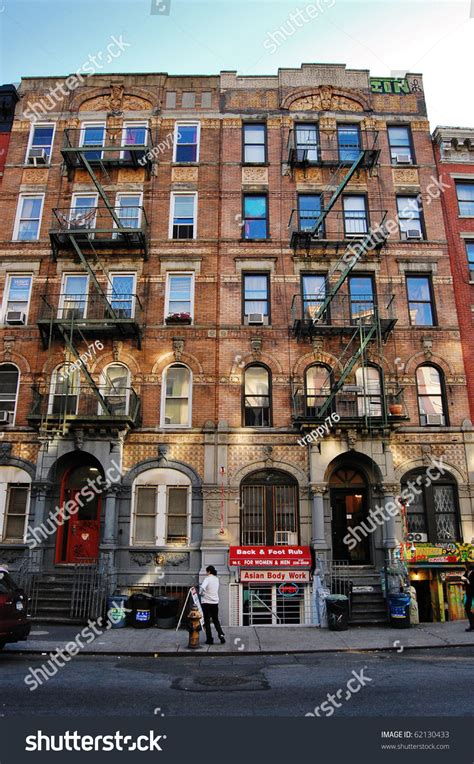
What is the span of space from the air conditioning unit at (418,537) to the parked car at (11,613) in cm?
1192

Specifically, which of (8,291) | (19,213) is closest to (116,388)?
(8,291)

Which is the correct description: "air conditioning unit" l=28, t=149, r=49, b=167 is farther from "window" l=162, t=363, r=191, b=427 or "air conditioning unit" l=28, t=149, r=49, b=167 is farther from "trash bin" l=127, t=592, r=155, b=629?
"trash bin" l=127, t=592, r=155, b=629

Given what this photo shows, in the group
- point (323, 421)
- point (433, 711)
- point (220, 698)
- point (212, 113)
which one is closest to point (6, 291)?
point (212, 113)

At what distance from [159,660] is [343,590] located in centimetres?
726

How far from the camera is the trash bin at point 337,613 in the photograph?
15.4 meters

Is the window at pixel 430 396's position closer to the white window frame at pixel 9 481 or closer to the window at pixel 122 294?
the window at pixel 122 294

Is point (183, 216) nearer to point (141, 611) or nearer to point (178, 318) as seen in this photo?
point (178, 318)

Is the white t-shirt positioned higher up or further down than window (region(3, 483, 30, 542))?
further down

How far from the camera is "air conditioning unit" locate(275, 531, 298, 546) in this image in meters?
18.3

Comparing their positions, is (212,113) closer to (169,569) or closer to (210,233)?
(210,233)

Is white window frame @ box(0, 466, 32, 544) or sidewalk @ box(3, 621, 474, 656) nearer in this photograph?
sidewalk @ box(3, 621, 474, 656)

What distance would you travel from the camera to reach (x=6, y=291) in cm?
2100

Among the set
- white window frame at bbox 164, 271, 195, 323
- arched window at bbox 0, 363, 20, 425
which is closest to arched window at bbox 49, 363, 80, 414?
arched window at bbox 0, 363, 20, 425

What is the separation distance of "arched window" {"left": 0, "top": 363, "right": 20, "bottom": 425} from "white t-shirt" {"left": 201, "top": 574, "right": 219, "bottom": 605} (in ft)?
33.1
